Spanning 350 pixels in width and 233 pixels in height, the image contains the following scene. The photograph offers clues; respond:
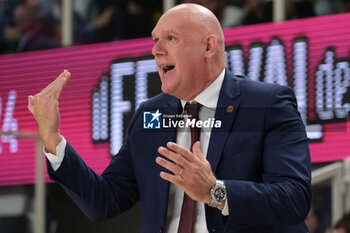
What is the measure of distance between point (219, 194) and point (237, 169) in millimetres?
134

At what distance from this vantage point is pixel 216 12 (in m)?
Result: 2.88

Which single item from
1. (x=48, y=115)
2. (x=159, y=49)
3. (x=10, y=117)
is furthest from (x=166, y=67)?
(x=10, y=117)

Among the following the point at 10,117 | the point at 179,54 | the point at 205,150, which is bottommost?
the point at 10,117

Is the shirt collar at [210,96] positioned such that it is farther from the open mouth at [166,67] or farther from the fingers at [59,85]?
the fingers at [59,85]

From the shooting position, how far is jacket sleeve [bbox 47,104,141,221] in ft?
5.13

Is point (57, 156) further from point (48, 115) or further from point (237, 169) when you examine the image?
point (237, 169)

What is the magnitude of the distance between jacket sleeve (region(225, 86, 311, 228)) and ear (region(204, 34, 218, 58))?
0.20 metres

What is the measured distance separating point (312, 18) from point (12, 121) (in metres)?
1.28

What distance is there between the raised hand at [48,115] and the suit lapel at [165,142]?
0.25 metres

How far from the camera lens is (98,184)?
1.60 metres

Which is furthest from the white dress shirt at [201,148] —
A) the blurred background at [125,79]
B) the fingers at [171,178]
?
the blurred background at [125,79]

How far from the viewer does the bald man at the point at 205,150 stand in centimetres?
142

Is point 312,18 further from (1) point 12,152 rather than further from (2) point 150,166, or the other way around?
(1) point 12,152

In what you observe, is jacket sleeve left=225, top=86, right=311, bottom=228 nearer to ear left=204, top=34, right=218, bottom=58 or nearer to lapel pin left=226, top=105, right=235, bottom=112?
lapel pin left=226, top=105, right=235, bottom=112
